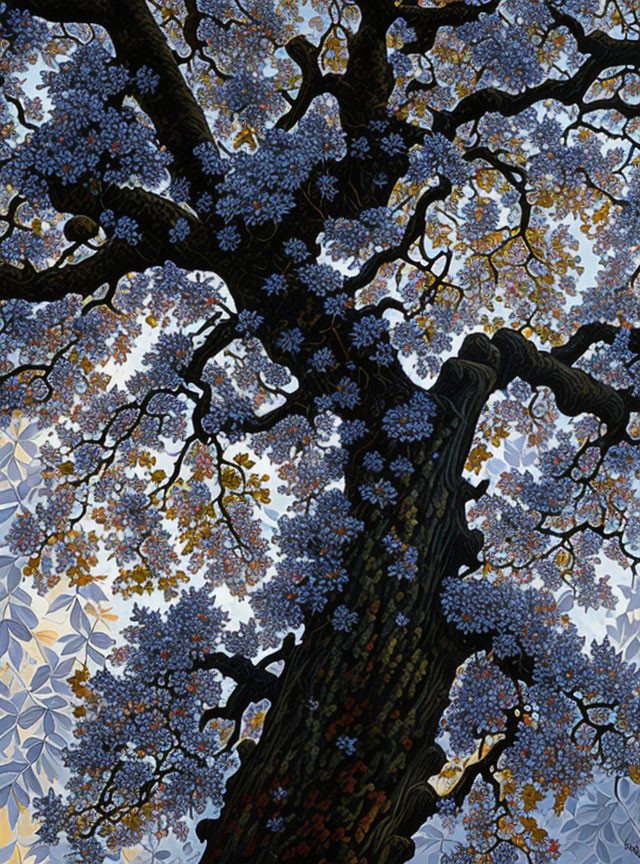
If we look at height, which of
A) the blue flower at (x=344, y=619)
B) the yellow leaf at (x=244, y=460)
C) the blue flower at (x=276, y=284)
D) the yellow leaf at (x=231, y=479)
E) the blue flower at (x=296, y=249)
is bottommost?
Result: the blue flower at (x=344, y=619)

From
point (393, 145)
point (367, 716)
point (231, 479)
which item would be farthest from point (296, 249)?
point (367, 716)

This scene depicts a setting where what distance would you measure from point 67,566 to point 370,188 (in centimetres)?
172

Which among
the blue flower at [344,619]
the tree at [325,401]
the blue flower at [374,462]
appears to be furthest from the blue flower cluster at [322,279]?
the blue flower at [344,619]

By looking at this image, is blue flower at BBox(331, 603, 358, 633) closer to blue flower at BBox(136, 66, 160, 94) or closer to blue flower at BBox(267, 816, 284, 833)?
blue flower at BBox(267, 816, 284, 833)

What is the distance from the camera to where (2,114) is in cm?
351

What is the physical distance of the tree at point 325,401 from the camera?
10.2 feet

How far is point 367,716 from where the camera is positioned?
9.93ft

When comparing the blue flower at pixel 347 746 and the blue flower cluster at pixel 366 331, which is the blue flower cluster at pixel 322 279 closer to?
the blue flower cluster at pixel 366 331

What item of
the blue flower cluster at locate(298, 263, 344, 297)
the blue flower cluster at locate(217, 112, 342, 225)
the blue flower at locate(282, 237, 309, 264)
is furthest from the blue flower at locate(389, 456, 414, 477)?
the blue flower cluster at locate(217, 112, 342, 225)

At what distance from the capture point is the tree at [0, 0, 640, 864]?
3104 mm

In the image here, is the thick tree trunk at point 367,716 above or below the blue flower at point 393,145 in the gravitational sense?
below

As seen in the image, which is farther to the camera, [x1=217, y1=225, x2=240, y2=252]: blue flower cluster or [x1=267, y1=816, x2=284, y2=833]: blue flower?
[x1=217, y1=225, x2=240, y2=252]: blue flower cluster

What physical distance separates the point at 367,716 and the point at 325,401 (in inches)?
41.3

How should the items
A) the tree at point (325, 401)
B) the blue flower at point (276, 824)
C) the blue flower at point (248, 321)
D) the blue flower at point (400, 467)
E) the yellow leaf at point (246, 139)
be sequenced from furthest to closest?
the yellow leaf at point (246, 139)
the blue flower at point (248, 321)
the blue flower at point (400, 467)
the tree at point (325, 401)
the blue flower at point (276, 824)
